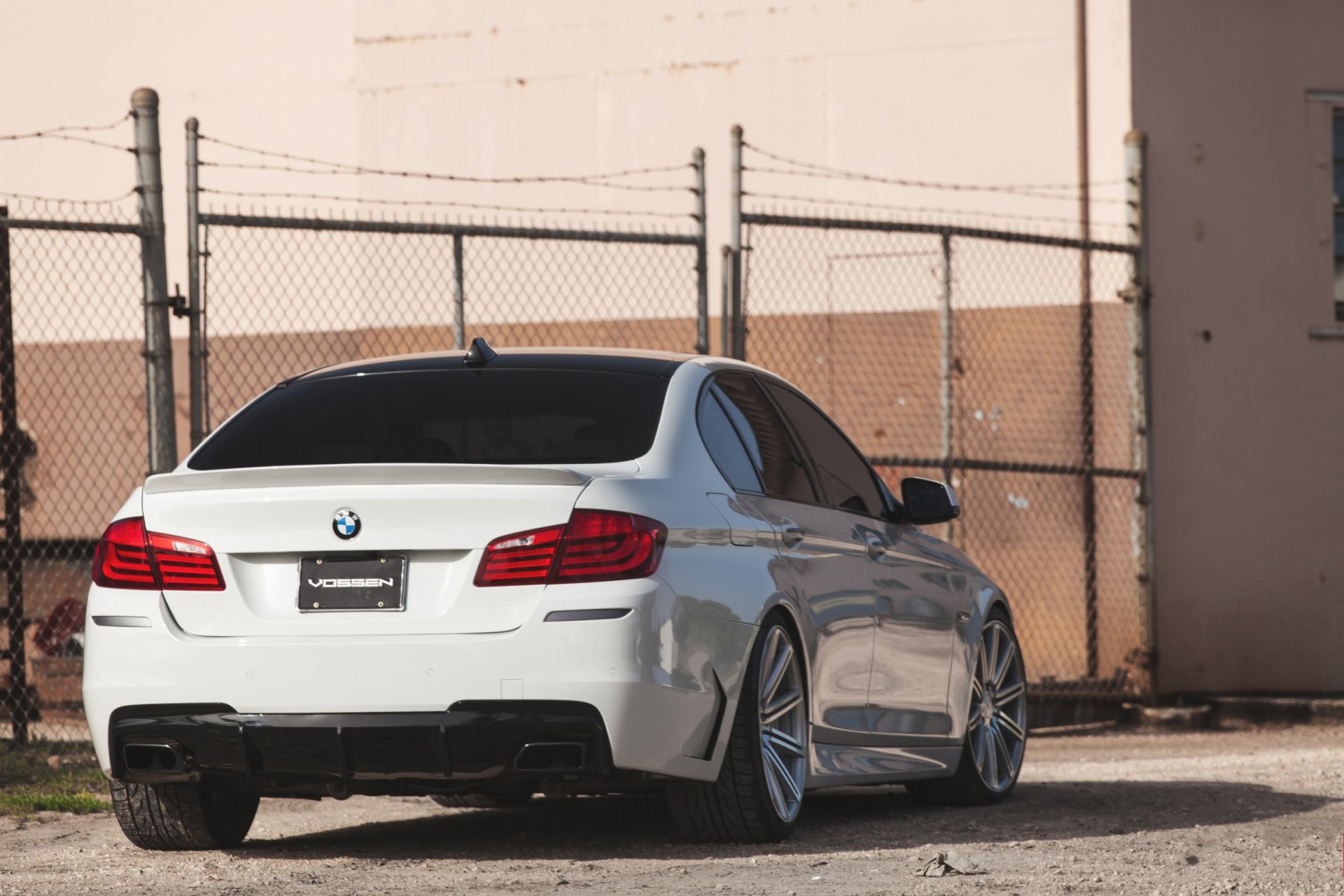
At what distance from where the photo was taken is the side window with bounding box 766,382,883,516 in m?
6.87

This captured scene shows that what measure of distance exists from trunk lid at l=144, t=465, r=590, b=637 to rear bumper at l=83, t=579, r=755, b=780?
0.05 metres

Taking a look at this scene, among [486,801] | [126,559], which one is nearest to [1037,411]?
[486,801]

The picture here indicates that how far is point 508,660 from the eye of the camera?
5.21 m

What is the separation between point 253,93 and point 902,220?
17.4ft

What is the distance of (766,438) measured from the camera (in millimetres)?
6492

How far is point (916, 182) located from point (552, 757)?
8690 mm

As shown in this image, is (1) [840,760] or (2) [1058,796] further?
(2) [1058,796]

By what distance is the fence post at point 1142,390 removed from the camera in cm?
1262

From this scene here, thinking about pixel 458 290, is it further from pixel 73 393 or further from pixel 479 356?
pixel 73 393

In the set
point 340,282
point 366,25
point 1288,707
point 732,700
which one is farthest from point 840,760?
point 366,25

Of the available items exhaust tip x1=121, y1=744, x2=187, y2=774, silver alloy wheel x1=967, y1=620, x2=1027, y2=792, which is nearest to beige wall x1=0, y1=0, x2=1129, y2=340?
silver alloy wheel x1=967, y1=620, x2=1027, y2=792

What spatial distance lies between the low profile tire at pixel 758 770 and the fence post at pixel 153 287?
172 inches

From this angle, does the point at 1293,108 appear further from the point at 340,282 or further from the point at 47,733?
the point at 47,733

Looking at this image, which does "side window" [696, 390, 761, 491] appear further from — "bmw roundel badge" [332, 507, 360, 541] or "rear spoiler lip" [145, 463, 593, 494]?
"bmw roundel badge" [332, 507, 360, 541]
